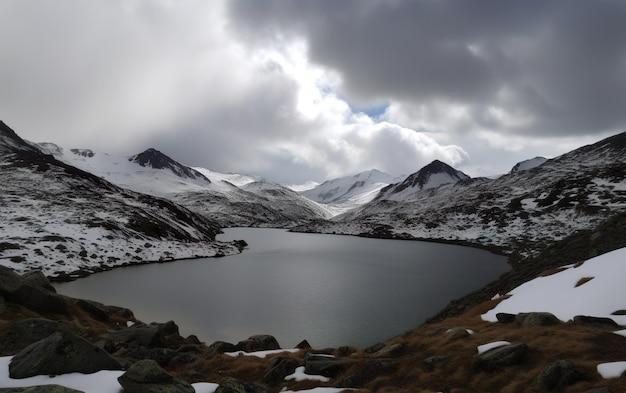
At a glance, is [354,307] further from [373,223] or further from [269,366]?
[373,223]

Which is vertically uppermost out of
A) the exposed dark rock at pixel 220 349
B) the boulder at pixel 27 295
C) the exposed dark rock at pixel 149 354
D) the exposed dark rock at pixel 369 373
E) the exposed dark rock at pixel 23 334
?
the boulder at pixel 27 295

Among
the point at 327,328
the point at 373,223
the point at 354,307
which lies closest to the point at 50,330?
the point at 327,328

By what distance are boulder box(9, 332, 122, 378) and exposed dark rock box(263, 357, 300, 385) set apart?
6.97 metres

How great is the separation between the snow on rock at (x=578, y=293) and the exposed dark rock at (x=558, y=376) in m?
7.32

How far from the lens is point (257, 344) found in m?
24.7

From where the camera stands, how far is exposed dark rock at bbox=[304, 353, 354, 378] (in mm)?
17094

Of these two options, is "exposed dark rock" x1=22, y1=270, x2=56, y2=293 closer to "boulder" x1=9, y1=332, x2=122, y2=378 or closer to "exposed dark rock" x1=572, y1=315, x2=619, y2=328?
"boulder" x1=9, y1=332, x2=122, y2=378

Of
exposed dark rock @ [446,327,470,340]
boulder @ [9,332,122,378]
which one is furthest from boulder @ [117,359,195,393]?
exposed dark rock @ [446,327,470,340]

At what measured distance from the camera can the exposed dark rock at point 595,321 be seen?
1595cm

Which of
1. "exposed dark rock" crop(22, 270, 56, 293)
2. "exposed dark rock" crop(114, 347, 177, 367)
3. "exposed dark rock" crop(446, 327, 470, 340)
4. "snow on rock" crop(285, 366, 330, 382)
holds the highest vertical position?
"exposed dark rock" crop(22, 270, 56, 293)

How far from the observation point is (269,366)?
1880 centimetres

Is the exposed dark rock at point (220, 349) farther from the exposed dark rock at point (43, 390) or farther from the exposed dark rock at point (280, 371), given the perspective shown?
the exposed dark rock at point (43, 390)

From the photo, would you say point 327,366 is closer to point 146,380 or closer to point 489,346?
point 489,346

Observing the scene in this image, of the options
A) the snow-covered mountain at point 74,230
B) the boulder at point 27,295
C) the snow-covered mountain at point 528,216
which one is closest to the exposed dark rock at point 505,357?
the boulder at point 27,295
